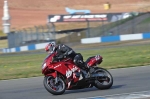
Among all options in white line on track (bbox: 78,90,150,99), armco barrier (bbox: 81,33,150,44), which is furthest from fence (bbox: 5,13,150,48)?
white line on track (bbox: 78,90,150,99)

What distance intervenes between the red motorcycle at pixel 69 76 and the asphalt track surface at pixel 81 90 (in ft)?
0.54

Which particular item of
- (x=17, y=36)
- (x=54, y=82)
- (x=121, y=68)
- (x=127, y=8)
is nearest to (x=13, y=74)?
(x=121, y=68)

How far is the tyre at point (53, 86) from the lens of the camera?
9256 mm

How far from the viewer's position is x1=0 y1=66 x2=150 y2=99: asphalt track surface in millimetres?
9383

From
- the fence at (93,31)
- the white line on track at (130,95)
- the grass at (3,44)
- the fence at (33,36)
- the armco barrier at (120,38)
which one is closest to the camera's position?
the white line on track at (130,95)

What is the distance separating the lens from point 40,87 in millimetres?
11039

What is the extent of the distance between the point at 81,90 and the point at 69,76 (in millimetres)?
908

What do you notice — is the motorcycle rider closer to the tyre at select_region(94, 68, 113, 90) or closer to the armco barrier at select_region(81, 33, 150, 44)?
the tyre at select_region(94, 68, 113, 90)

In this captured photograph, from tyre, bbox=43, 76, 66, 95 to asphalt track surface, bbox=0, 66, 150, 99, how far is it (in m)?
0.11

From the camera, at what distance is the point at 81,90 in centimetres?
Result: 1021

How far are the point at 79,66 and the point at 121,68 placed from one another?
17.1 ft

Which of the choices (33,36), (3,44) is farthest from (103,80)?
(3,44)

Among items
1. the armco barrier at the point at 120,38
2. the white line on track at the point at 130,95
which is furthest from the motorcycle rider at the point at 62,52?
the armco barrier at the point at 120,38

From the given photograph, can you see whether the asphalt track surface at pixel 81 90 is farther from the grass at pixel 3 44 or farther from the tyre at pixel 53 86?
the grass at pixel 3 44
